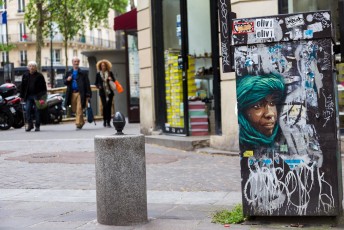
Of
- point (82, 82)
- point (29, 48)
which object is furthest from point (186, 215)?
point (29, 48)

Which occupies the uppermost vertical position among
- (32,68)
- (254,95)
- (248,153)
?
(32,68)

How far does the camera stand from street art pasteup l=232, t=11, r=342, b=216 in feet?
18.1

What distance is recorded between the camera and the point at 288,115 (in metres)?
5.60

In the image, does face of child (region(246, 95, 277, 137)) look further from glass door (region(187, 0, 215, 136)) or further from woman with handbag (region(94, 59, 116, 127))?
woman with handbag (region(94, 59, 116, 127))

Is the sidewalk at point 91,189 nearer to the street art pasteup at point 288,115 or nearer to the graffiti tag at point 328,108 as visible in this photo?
the street art pasteup at point 288,115

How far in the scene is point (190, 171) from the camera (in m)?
9.51

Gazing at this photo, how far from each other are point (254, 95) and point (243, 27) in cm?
62

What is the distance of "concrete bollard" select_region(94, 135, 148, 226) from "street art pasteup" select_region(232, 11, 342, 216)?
1.00m

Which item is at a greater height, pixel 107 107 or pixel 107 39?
pixel 107 39

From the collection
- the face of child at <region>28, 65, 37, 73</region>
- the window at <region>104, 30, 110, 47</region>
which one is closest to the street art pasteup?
the face of child at <region>28, 65, 37, 73</region>

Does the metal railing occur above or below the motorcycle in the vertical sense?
above

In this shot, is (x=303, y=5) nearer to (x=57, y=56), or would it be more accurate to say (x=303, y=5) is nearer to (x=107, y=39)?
(x=57, y=56)

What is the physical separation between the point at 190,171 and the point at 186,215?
311 centimetres

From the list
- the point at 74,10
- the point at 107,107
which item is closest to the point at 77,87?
the point at 107,107
